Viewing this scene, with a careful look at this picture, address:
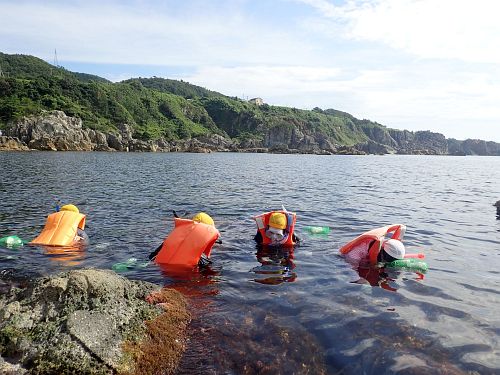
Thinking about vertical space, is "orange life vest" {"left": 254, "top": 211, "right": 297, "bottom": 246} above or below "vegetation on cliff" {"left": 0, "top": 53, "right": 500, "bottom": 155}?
below

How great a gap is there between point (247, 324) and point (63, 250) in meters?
7.69

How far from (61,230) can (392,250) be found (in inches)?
414

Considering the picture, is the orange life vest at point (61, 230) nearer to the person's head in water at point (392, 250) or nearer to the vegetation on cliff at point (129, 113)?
the person's head in water at point (392, 250)

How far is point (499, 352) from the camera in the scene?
711cm

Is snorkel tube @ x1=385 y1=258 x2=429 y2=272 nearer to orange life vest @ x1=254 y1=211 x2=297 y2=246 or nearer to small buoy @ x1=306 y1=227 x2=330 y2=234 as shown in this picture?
orange life vest @ x1=254 y1=211 x2=297 y2=246

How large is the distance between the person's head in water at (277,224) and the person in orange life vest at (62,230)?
21.1 ft

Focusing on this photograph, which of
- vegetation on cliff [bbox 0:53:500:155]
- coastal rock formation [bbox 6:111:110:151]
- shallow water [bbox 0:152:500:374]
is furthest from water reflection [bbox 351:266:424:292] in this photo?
vegetation on cliff [bbox 0:53:500:155]

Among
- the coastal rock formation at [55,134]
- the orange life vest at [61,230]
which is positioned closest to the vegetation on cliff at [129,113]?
the coastal rock formation at [55,134]

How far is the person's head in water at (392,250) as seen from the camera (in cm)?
1154

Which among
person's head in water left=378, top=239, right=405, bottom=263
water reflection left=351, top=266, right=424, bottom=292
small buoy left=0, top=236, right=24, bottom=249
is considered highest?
person's head in water left=378, top=239, right=405, bottom=263

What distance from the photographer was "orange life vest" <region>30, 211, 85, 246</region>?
12773 mm

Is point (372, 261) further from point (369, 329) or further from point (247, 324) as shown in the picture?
point (247, 324)

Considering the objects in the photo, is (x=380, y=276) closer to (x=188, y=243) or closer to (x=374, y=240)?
(x=374, y=240)

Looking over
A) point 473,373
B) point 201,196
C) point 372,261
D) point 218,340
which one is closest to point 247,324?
point 218,340
